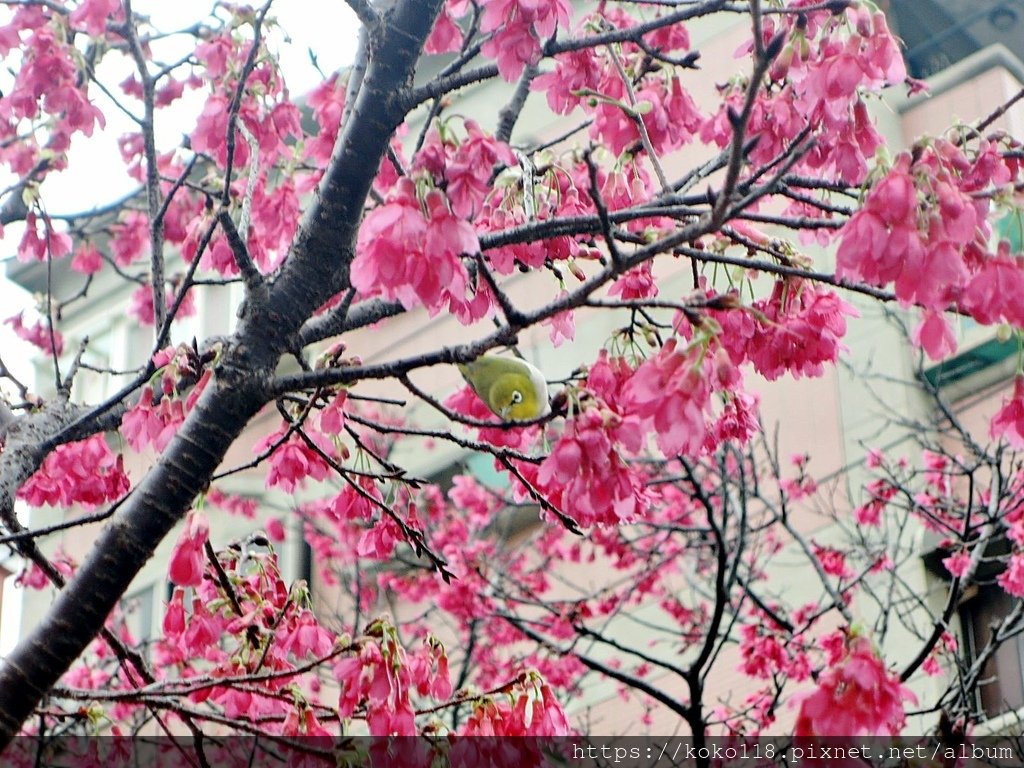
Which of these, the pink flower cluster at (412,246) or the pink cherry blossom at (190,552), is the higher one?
the pink flower cluster at (412,246)

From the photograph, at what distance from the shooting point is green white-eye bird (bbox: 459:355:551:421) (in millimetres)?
3828

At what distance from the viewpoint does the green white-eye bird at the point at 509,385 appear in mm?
3828

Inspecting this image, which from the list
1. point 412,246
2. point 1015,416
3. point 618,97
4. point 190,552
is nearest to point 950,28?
point 618,97

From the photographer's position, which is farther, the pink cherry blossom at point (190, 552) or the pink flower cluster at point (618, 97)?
the pink flower cluster at point (618, 97)

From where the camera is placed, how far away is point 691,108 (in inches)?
200

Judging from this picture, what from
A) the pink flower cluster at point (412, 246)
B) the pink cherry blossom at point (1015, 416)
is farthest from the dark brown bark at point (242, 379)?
the pink cherry blossom at point (1015, 416)

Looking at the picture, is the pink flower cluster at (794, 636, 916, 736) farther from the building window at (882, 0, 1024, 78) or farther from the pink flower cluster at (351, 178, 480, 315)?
the building window at (882, 0, 1024, 78)

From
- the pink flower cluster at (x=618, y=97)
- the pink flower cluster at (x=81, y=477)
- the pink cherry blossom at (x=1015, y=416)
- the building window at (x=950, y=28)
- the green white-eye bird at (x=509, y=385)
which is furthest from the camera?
the building window at (x=950, y=28)

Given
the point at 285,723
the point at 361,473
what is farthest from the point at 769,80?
the point at 285,723

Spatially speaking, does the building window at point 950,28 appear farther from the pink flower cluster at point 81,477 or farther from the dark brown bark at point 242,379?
the dark brown bark at point 242,379

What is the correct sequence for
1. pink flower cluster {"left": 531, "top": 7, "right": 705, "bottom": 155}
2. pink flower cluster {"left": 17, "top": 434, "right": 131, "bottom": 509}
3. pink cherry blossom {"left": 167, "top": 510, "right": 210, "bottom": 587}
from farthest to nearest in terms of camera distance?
pink flower cluster {"left": 17, "top": 434, "right": 131, "bottom": 509} → pink flower cluster {"left": 531, "top": 7, "right": 705, "bottom": 155} → pink cherry blossom {"left": 167, "top": 510, "right": 210, "bottom": 587}

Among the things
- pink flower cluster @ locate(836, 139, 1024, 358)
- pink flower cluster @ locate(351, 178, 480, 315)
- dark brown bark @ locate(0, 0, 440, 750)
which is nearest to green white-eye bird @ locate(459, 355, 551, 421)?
pink flower cluster @ locate(351, 178, 480, 315)

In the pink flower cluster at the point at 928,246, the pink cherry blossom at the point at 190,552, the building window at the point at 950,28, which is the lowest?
the pink cherry blossom at the point at 190,552

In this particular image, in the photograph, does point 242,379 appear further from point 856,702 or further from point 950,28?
point 950,28
